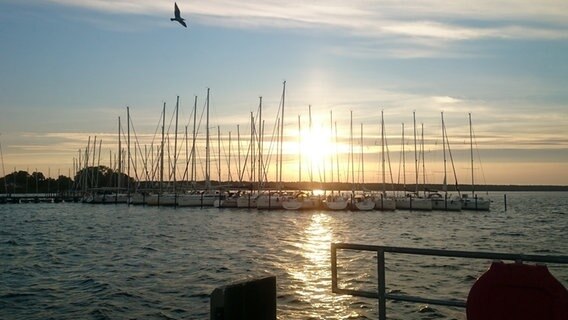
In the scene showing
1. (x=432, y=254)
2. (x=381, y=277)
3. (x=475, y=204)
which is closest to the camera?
(x=432, y=254)

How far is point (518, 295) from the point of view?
5117mm

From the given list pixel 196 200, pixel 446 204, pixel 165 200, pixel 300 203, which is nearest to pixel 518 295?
pixel 300 203

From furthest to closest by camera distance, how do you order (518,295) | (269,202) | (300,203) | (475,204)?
(475,204), (269,202), (300,203), (518,295)

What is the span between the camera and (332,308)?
1523 cm

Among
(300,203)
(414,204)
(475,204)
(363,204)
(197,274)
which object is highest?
(300,203)

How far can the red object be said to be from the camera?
4988mm

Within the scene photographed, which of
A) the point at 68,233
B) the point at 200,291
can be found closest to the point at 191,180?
the point at 68,233

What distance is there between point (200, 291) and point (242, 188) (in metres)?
90.0

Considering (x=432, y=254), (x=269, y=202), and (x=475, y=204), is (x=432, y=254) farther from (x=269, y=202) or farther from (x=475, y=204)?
(x=475, y=204)

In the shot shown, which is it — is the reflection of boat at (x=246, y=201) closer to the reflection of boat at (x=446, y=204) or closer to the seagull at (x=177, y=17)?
the reflection of boat at (x=446, y=204)

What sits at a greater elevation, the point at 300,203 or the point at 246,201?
the point at 246,201

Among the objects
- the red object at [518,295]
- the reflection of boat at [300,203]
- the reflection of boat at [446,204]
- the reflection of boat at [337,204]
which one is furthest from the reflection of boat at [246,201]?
the red object at [518,295]

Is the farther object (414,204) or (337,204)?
(414,204)

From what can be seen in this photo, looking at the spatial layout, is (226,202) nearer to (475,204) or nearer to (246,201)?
(246,201)
